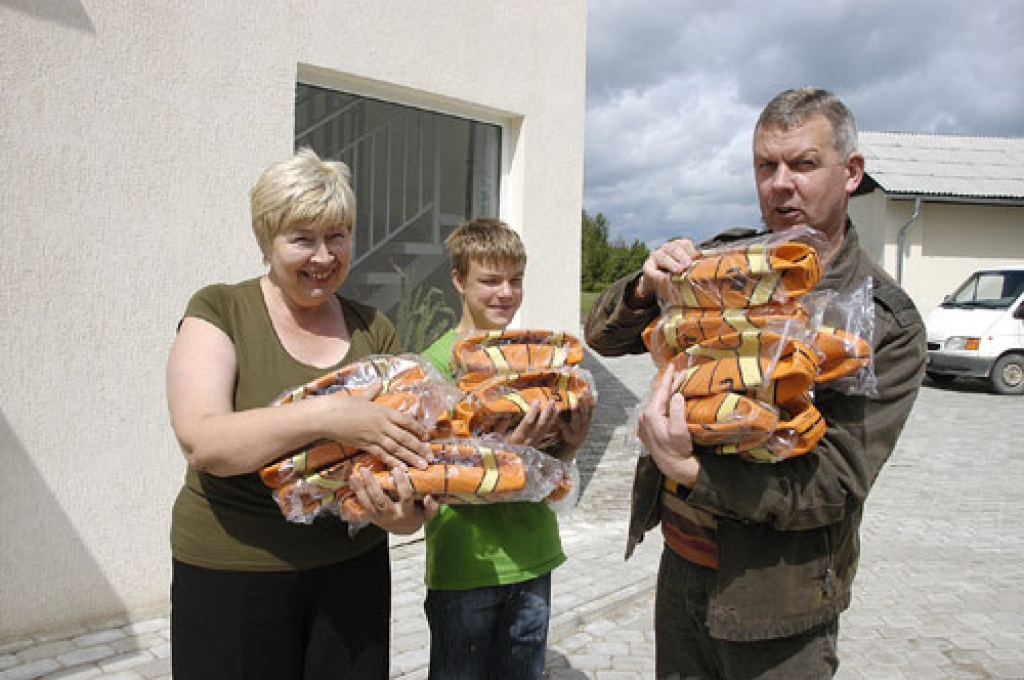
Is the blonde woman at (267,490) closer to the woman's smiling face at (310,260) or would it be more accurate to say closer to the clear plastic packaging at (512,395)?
the woman's smiling face at (310,260)

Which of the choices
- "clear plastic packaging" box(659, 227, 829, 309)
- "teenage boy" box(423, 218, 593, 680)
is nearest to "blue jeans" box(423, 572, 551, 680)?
"teenage boy" box(423, 218, 593, 680)

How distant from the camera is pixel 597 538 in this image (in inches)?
260

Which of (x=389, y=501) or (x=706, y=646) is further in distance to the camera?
(x=706, y=646)

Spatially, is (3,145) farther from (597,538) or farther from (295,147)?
(597,538)

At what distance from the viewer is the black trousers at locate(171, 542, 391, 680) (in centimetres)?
219

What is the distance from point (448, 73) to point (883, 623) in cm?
501

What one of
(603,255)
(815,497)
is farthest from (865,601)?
(603,255)

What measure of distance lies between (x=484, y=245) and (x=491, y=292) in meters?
0.17

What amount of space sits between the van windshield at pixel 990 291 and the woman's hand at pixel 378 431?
1612 cm

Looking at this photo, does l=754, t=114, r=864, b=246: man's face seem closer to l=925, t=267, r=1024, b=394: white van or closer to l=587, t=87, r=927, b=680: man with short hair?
l=587, t=87, r=927, b=680: man with short hair

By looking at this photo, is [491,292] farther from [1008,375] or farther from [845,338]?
[1008,375]

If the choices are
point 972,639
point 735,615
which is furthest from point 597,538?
point 735,615

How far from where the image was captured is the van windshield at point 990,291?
15273 mm

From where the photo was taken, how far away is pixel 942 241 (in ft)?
71.1
